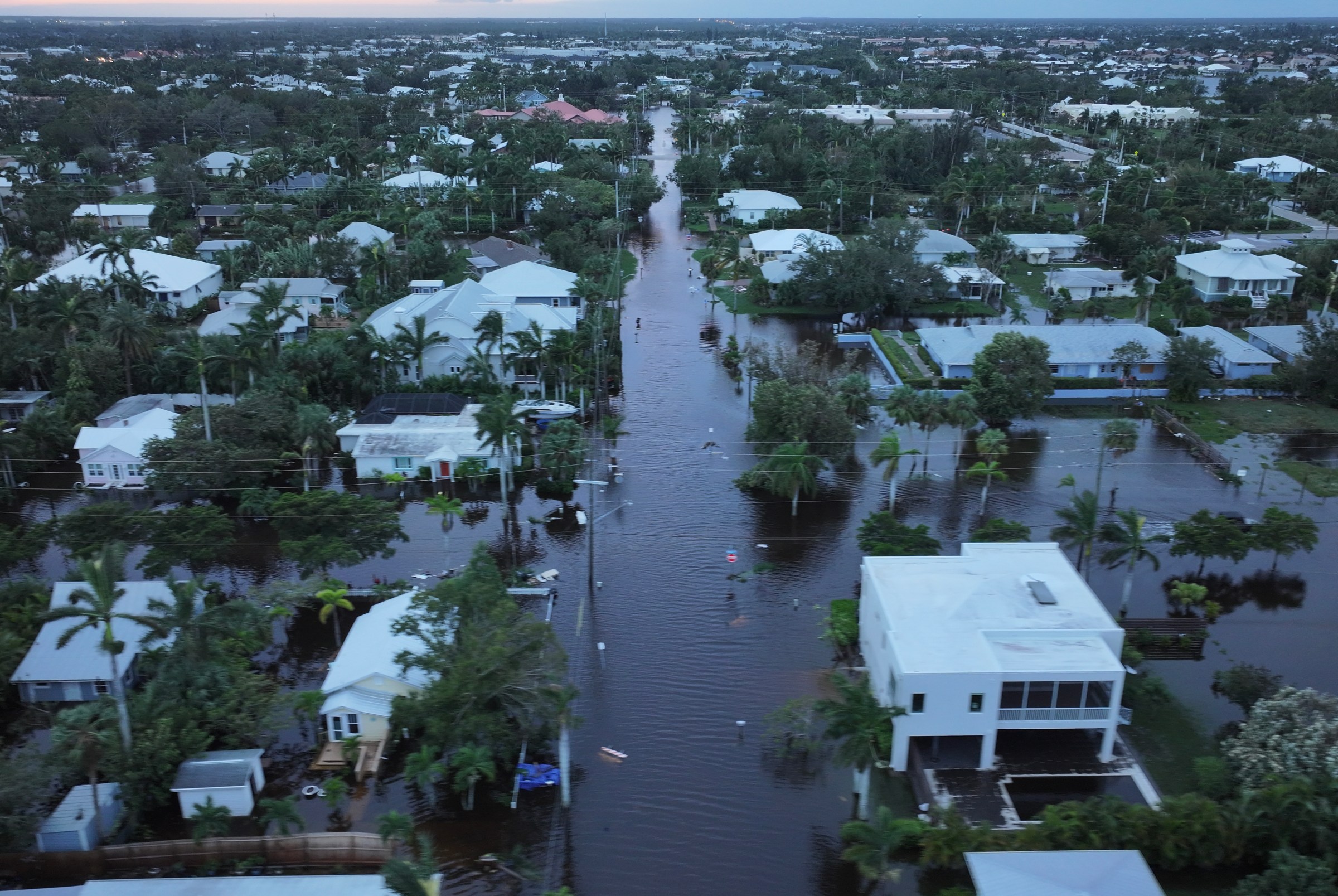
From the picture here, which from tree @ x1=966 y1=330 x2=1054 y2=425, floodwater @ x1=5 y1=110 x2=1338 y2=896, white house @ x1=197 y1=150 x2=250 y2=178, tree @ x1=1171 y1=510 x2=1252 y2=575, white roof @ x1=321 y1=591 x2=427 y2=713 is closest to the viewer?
floodwater @ x1=5 y1=110 x2=1338 y2=896

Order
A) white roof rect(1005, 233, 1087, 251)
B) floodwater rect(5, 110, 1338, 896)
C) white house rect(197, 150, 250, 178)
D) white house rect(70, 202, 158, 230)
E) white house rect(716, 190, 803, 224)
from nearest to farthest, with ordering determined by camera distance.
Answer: floodwater rect(5, 110, 1338, 896), white roof rect(1005, 233, 1087, 251), white house rect(70, 202, 158, 230), white house rect(716, 190, 803, 224), white house rect(197, 150, 250, 178)

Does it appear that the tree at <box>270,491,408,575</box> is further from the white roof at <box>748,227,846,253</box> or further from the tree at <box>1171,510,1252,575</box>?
the white roof at <box>748,227,846,253</box>

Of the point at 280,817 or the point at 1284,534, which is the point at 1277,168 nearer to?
the point at 1284,534

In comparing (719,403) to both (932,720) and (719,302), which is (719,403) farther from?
(932,720)

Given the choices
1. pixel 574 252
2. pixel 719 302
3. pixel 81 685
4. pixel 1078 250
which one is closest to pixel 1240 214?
pixel 1078 250

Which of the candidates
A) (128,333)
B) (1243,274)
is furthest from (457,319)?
(1243,274)

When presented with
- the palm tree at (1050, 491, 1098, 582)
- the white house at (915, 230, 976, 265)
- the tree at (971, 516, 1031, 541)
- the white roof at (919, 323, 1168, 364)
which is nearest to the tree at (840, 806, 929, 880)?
the palm tree at (1050, 491, 1098, 582)
